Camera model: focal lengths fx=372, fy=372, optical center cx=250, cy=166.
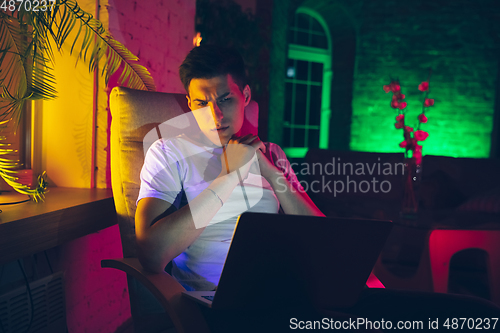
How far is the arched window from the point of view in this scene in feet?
18.3

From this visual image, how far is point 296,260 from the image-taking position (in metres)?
0.74

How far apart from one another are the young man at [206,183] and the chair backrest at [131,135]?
0.40 feet

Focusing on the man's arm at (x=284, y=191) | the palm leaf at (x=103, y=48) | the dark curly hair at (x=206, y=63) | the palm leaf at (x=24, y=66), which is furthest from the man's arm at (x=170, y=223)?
the palm leaf at (x=103, y=48)

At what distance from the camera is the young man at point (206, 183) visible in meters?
0.99

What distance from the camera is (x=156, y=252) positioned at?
97 cm

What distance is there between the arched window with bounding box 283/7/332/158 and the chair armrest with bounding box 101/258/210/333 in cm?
467

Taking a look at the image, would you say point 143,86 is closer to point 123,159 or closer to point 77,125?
point 77,125

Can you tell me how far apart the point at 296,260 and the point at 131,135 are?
786 millimetres

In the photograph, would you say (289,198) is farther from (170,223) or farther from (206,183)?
(170,223)

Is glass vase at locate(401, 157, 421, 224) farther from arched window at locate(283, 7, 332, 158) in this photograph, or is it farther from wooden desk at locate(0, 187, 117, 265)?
arched window at locate(283, 7, 332, 158)

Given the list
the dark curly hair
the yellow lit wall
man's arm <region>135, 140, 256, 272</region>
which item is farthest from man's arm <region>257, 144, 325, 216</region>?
the yellow lit wall

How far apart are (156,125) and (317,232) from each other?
0.83 meters

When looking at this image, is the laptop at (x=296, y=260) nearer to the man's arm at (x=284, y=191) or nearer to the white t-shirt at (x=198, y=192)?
the white t-shirt at (x=198, y=192)

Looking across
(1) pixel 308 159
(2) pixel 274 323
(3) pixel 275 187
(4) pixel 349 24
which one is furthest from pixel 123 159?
(4) pixel 349 24
